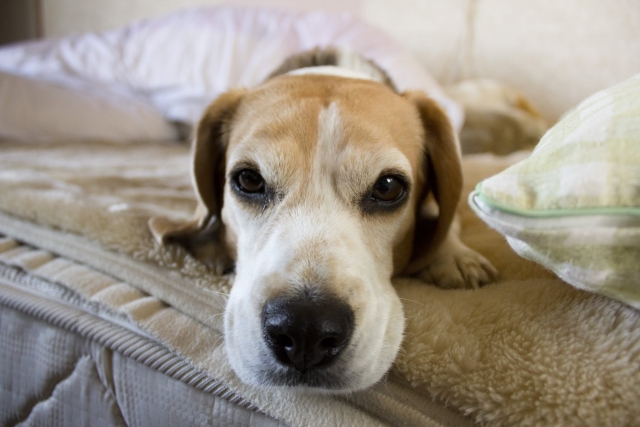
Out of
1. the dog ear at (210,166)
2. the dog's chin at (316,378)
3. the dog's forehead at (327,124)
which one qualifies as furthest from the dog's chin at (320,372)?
the dog ear at (210,166)

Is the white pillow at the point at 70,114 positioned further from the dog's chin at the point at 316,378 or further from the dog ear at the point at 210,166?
the dog's chin at the point at 316,378

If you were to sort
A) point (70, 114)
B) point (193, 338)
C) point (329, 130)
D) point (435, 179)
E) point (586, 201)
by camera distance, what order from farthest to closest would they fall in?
1. point (70, 114)
2. point (435, 179)
3. point (329, 130)
4. point (193, 338)
5. point (586, 201)

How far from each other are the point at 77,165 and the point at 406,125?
1609 millimetres

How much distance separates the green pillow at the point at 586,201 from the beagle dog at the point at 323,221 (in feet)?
0.98

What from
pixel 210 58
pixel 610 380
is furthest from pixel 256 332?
pixel 210 58

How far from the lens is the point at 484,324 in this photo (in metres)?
0.83

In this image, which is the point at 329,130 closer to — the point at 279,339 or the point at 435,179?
the point at 435,179

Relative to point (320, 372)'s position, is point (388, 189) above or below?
above

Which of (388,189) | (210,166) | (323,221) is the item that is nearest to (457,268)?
(388,189)

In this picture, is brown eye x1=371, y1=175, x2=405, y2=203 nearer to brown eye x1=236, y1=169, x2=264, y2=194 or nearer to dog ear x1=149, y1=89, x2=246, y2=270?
brown eye x1=236, y1=169, x2=264, y2=194

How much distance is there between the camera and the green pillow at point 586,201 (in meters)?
0.60

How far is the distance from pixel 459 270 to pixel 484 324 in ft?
0.92

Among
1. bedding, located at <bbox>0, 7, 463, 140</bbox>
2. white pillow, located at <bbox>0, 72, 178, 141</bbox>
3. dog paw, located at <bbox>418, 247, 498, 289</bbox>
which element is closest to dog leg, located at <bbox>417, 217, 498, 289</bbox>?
dog paw, located at <bbox>418, 247, 498, 289</bbox>

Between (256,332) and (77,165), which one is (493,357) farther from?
(77,165)
